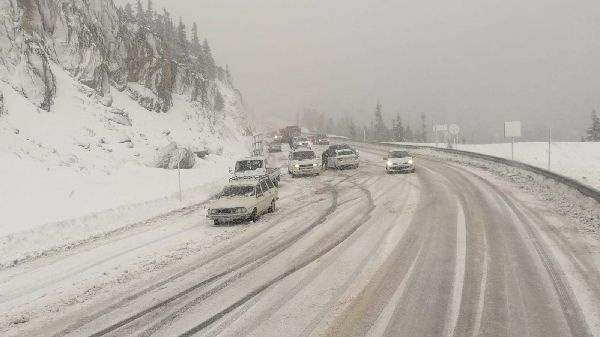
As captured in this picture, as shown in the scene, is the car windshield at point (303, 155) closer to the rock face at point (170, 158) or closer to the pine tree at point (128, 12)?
the rock face at point (170, 158)

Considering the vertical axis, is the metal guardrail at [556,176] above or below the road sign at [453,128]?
below

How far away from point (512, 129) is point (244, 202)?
23179mm

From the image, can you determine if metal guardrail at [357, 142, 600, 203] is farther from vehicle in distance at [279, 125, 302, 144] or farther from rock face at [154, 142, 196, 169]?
vehicle in distance at [279, 125, 302, 144]

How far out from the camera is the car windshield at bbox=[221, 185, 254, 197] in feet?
56.5

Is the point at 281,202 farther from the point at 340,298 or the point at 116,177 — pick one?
the point at 340,298

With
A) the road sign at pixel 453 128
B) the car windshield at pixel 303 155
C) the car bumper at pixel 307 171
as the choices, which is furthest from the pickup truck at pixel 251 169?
the road sign at pixel 453 128

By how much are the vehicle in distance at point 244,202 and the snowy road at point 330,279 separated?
0.46 m

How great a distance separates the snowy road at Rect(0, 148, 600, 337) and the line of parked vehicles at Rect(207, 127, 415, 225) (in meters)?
0.63

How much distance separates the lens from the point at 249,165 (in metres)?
25.3

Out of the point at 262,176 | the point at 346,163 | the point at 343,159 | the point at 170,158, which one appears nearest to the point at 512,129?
the point at 346,163

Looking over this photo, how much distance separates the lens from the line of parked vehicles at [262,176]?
15992mm

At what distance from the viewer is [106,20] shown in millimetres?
45219

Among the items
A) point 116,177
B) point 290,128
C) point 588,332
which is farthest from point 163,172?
point 290,128

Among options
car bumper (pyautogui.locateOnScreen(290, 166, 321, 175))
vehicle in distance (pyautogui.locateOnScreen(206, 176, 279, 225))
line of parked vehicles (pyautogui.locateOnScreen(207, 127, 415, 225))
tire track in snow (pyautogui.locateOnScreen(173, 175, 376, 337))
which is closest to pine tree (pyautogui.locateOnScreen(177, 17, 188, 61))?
line of parked vehicles (pyautogui.locateOnScreen(207, 127, 415, 225))
